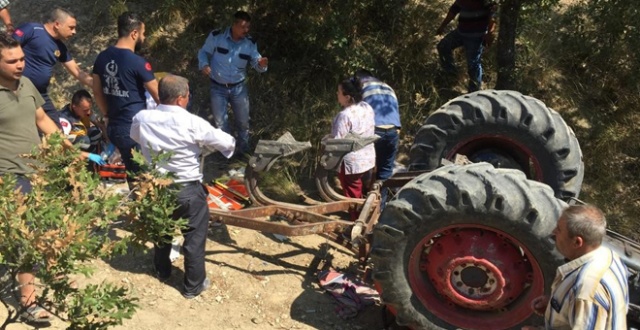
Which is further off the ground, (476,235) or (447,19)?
(447,19)

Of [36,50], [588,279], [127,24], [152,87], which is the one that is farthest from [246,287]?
[588,279]

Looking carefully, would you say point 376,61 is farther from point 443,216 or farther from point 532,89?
point 443,216

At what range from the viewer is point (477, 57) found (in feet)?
23.7

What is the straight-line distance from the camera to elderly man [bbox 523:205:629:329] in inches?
112

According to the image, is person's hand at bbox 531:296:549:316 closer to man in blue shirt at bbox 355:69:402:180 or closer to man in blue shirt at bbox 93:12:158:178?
man in blue shirt at bbox 355:69:402:180

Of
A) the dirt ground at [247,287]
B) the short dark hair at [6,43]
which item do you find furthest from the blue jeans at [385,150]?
the short dark hair at [6,43]

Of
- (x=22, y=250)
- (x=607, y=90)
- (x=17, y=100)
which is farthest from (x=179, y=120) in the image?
(x=607, y=90)

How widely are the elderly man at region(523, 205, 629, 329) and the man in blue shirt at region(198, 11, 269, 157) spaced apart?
14.2ft

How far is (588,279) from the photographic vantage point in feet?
9.42

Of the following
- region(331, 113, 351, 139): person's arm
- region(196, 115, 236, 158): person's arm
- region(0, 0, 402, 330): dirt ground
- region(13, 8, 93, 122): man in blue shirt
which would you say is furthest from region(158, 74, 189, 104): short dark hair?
region(13, 8, 93, 122): man in blue shirt

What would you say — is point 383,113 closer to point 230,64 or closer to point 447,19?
point 230,64

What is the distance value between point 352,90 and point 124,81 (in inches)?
72.3

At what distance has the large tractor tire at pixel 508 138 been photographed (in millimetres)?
4953

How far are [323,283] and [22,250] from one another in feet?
9.51
